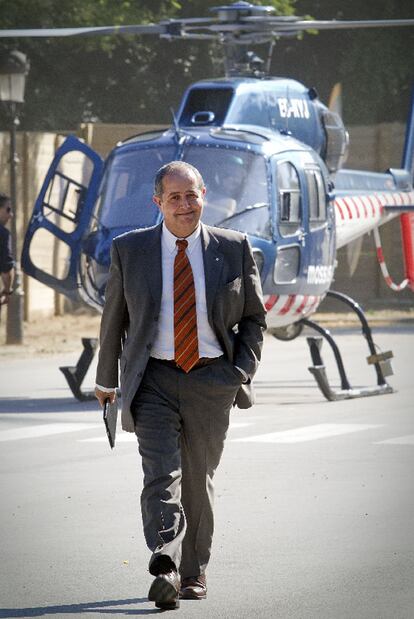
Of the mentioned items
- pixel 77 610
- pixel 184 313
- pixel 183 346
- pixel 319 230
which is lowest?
pixel 319 230

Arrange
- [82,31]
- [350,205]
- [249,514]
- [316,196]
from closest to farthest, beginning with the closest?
[249,514] < [82,31] < [316,196] < [350,205]

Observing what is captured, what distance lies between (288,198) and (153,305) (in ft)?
31.6

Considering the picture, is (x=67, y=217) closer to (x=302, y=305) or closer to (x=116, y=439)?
(x=302, y=305)

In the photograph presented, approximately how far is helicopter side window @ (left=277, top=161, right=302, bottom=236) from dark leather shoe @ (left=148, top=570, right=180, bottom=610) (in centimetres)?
994

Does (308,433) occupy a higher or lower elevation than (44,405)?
higher

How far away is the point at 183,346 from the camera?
783 cm

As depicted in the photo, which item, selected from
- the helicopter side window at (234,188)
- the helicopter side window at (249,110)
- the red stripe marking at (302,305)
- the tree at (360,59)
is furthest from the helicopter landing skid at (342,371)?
the tree at (360,59)

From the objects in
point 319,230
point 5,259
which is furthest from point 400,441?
point 5,259

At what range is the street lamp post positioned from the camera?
2338cm

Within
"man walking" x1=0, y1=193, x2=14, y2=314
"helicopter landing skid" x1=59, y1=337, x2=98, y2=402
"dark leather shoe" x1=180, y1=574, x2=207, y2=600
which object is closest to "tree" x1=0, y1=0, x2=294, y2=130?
"man walking" x1=0, y1=193, x2=14, y2=314

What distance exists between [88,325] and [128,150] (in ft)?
31.3

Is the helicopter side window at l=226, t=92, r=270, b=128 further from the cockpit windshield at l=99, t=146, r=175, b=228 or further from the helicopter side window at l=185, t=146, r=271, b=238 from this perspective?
the cockpit windshield at l=99, t=146, r=175, b=228

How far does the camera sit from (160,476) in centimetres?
769

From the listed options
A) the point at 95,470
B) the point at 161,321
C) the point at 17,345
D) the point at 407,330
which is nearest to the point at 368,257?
the point at 407,330
